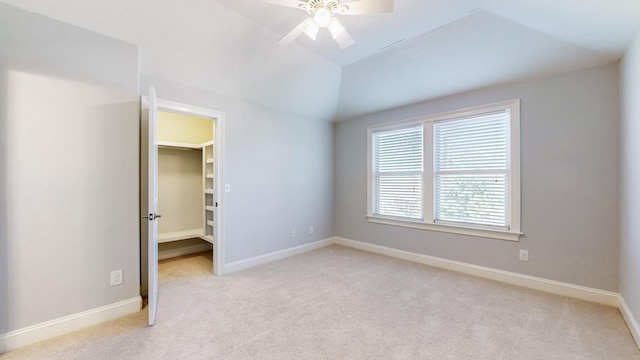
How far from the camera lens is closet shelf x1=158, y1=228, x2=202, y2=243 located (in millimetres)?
3795

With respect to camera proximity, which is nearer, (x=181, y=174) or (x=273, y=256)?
(x=273, y=256)

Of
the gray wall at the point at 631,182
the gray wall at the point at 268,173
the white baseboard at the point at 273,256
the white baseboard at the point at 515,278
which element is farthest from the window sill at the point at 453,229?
the gray wall at the point at 268,173

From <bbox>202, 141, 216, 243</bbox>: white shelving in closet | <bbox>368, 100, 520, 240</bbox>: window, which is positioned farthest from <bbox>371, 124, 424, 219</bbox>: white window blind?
<bbox>202, 141, 216, 243</bbox>: white shelving in closet

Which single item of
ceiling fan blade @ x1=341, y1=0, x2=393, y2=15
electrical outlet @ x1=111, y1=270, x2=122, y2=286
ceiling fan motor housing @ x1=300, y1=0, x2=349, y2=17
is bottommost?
electrical outlet @ x1=111, y1=270, x2=122, y2=286

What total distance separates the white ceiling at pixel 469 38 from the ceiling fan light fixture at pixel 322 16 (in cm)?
70

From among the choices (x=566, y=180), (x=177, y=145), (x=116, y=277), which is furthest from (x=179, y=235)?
(x=566, y=180)

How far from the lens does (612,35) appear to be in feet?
6.95

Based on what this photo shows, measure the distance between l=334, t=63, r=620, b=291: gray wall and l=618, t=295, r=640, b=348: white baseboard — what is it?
8.0 inches

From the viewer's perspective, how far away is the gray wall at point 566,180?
2512 mm

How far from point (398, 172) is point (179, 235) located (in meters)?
3.60

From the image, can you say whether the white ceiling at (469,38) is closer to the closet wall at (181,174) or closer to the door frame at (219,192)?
the door frame at (219,192)

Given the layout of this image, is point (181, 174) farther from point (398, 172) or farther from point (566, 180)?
point (566, 180)

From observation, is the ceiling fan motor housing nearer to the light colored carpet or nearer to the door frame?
the door frame

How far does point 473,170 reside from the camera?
11.0 ft
